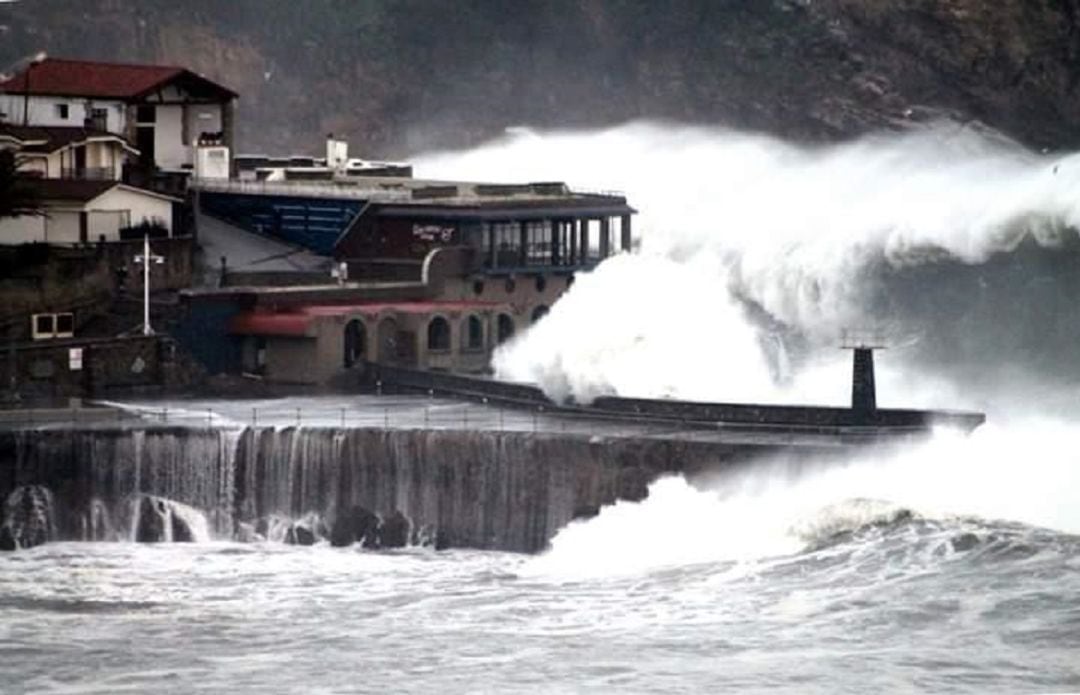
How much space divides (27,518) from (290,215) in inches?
509

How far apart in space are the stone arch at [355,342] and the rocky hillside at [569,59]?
20.8 metres

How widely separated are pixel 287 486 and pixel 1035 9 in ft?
92.5

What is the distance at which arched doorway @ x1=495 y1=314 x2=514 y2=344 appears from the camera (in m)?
58.3

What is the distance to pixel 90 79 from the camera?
63.2 meters

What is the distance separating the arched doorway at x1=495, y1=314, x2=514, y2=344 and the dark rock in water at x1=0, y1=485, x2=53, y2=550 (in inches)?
393

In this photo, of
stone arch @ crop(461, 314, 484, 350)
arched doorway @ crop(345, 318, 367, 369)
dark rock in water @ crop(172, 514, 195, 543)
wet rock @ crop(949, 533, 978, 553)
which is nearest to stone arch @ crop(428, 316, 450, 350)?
stone arch @ crop(461, 314, 484, 350)

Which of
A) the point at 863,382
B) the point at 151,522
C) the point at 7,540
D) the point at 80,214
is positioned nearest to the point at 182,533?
the point at 151,522

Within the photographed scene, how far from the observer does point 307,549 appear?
49.3 m

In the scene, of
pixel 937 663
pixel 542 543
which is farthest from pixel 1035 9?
pixel 937 663

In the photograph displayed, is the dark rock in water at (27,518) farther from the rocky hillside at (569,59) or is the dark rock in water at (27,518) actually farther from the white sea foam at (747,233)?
the rocky hillside at (569,59)

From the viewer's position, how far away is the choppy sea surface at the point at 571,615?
40375 mm

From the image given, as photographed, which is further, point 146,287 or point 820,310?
point 820,310

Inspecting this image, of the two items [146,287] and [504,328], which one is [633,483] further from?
[146,287]

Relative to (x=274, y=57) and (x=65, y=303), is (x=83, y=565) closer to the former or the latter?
(x=65, y=303)
